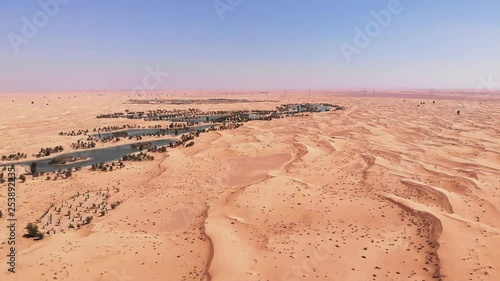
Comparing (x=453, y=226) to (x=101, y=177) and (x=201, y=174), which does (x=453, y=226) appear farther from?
(x=101, y=177)

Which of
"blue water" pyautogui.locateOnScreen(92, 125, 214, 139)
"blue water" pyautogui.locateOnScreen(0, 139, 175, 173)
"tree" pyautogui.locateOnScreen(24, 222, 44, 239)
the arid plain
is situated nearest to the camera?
the arid plain

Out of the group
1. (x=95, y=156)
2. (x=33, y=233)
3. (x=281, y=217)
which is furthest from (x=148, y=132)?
(x=281, y=217)

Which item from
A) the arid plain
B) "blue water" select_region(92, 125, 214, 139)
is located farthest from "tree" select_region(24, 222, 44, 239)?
"blue water" select_region(92, 125, 214, 139)

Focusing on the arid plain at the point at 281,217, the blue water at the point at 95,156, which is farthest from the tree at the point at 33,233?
the blue water at the point at 95,156

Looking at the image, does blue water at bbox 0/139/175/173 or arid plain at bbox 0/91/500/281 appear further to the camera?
blue water at bbox 0/139/175/173

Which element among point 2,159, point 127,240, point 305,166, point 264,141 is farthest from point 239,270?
point 2,159

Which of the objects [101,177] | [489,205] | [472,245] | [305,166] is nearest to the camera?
[472,245]

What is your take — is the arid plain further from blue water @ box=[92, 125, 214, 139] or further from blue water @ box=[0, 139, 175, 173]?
blue water @ box=[92, 125, 214, 139]

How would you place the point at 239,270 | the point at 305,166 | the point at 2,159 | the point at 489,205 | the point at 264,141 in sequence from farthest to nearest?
the point at 264,141 < the point at 2,159 < the point at 305,166 < the point at 489,205 < the point at 239,270

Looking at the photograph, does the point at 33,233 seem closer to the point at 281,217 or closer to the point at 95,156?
the point at 281,217
